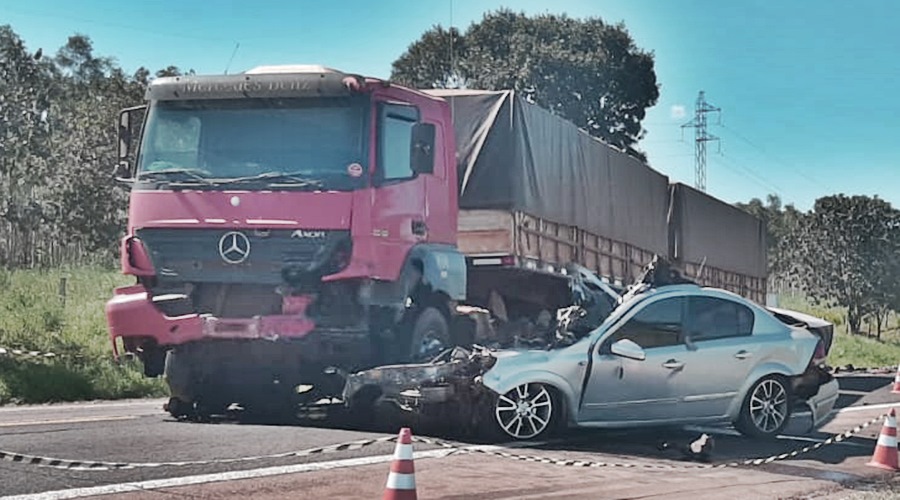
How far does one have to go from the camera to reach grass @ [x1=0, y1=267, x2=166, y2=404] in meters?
14.4

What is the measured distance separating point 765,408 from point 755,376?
1.22 ft

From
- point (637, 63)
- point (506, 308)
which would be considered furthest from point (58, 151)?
point (637, 63)

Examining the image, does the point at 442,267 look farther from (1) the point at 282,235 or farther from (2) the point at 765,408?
(2) the point at 765,408

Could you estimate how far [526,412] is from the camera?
9.85 metres

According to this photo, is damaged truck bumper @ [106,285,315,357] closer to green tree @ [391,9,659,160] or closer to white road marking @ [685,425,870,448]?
white road marking @ [685,425,870,448]

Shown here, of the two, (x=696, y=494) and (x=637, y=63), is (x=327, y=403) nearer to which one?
(x=696, y=494)

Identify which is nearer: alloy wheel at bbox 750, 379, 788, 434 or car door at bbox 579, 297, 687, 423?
car door at bbox 579, 297, 687, 423

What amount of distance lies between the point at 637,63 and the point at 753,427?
39.4m

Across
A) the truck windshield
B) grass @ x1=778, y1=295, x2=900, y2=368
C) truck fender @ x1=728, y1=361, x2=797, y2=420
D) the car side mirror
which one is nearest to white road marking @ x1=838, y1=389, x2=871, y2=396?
truck fender @ x1=728, y1=361, x2=797, y2=420

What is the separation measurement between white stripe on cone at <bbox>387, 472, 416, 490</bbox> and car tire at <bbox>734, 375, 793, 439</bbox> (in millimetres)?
5500

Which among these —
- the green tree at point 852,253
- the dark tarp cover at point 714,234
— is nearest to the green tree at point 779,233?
the green tree at point 852,253

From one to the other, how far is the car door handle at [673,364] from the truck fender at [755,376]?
0.75 m

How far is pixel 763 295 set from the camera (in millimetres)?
27156

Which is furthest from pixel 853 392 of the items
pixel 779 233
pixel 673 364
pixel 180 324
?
pixel 779 233
